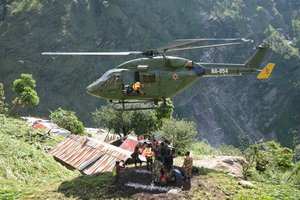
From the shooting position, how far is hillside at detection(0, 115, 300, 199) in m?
13.2

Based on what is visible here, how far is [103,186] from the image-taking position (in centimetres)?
1387

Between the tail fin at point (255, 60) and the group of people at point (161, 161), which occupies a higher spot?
the tail fin at point (255, 60)

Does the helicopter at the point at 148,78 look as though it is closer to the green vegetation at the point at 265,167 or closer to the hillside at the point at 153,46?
the green vegetation at the point at 265,167

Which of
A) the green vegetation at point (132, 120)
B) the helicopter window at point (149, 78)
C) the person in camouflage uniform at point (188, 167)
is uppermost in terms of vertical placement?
the helicopter window at point (149, 78)

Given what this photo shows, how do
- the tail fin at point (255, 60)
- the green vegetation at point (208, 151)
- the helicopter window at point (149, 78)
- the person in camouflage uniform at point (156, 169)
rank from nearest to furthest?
1. the person in camouflage uniform at point (156, 169)
2. the helicopter window at point (149, 78)
3. the tail fin at point (255, 60)
4. the green vegetation at point (208, 151)

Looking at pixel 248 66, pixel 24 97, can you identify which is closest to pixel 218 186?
pixel 248 66

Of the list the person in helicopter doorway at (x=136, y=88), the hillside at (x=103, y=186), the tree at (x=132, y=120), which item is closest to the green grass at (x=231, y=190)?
the hillside at (x=103, y=186)

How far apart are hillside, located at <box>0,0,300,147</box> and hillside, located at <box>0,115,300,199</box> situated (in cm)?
8479

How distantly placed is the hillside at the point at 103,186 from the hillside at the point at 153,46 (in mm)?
84786

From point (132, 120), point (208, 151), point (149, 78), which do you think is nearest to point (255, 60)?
point (149, 78)

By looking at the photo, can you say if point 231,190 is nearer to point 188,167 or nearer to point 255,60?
point 188,167

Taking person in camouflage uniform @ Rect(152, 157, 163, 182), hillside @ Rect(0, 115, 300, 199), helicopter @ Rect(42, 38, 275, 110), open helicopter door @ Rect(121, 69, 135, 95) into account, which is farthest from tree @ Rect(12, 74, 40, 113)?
person in camouflage uniform @ Rect(152, 157, 163, 182)

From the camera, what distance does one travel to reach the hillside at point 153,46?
10962 centimetres

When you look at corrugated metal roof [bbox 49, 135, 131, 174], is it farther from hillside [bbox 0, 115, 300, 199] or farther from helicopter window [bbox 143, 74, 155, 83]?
helicopter window [bbox 143, 74, 155, 83]
